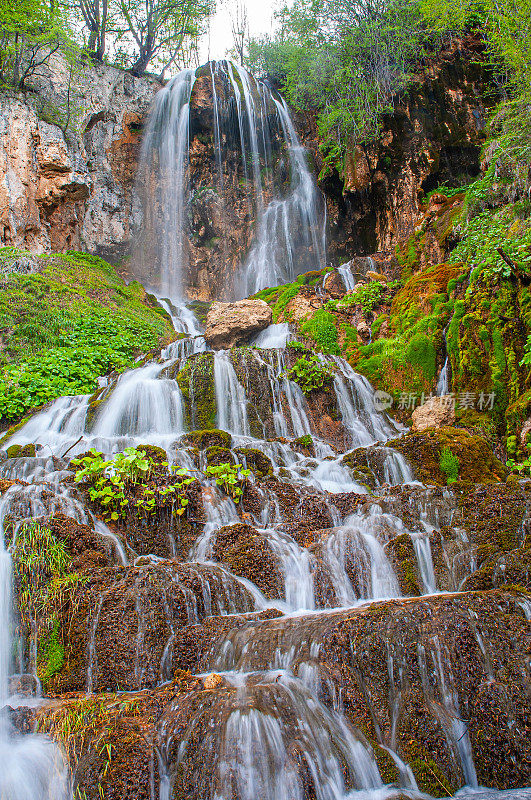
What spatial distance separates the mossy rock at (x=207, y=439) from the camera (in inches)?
313

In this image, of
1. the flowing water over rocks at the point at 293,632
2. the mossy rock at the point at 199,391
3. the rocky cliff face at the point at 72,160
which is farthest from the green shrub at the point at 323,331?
the rocky cliff face at the point at 72,160

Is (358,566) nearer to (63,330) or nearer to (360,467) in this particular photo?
(360,467)

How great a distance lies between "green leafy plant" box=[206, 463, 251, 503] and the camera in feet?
21.2

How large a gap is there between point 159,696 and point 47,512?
2.77 m

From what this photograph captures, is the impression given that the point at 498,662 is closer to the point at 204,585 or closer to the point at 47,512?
the point at 204,585

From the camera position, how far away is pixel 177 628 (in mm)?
4211

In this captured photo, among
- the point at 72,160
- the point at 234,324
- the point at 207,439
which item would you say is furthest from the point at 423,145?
the point at 207,439

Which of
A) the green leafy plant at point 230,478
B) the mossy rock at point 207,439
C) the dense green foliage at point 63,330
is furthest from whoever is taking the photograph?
the dense green foliage at point 63,330

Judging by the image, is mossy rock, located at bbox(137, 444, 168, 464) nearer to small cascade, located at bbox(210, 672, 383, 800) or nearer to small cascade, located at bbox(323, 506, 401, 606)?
small cascade, located at bbox(323, 506, 401, 606)

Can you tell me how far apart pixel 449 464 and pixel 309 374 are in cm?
409

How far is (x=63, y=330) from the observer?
43.7 feet

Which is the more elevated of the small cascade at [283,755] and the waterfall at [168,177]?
the waterfall at [168,177]

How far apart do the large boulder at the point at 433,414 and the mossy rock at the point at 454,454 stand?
1001mm

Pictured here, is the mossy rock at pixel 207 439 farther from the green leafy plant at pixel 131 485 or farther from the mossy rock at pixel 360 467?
the mossy rock at pixel 360 467
